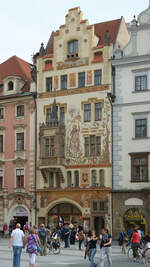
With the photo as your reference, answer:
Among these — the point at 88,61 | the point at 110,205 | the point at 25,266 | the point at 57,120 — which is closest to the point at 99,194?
the point at 110,205

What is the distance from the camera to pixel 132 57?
134ft

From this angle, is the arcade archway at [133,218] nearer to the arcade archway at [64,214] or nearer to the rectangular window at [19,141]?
the arcade archway at [64,214]

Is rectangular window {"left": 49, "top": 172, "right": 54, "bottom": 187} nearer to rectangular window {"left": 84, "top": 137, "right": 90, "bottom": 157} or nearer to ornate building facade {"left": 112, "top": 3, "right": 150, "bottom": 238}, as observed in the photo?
rectangular window {"left": 84, "top": 137, "right": 90, "bottom": 157}

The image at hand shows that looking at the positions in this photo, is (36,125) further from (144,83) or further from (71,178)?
(144,83)

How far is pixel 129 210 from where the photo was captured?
39.3m

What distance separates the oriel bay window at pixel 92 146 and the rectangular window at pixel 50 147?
9.39 feet

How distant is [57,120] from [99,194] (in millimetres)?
7459

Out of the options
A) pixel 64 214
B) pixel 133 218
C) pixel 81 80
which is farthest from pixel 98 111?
pixel 133 218

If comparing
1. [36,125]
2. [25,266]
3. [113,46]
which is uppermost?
[113,46]

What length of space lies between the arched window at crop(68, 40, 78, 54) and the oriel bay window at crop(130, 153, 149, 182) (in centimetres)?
1140

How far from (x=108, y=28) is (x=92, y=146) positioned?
11978mm

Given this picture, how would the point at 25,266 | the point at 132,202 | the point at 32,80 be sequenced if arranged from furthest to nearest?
the point at 32,80
the point at 132,202
the point at 25,266

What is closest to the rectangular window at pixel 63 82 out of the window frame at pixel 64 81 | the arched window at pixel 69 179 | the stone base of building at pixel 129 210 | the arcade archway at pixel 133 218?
the window frame at pixel 64 81

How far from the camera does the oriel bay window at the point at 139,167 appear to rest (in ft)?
129
